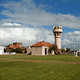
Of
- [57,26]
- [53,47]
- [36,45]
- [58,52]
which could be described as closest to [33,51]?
[36,45]

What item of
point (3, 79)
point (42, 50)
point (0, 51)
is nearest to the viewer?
point (3, 79)

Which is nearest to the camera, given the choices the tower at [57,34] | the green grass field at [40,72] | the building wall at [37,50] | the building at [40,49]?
the green grass field at [40,72]

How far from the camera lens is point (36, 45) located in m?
76.3

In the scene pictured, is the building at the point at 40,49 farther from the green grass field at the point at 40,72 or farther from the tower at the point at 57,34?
the green grass field at the point at 40,72

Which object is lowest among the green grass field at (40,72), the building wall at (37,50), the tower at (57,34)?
the green grass field at (40,72)

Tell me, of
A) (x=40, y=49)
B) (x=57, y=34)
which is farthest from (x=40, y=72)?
(x=57, y=34)

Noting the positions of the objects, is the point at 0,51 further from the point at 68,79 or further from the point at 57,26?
the point at 68,79

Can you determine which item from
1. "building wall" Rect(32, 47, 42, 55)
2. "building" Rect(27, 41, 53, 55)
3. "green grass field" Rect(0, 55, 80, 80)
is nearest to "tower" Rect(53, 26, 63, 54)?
"building" Rect(27, 41, 53, 55)

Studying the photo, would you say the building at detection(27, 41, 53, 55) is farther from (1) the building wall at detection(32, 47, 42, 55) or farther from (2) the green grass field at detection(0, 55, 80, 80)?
(2) the green grass field at detection(0, 55, 80, 80)

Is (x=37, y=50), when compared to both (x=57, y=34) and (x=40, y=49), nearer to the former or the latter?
(x=40, y=49)

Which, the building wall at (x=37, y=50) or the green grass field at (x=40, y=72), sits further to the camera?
the building wall at (x=37, y=50)

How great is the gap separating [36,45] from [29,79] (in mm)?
67139

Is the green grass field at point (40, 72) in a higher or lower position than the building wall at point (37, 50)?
lower

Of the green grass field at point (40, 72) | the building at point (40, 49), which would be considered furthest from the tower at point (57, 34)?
the green grass field at point (40, 72)
